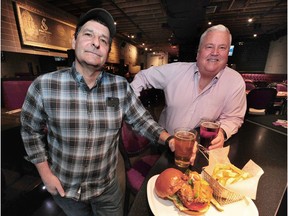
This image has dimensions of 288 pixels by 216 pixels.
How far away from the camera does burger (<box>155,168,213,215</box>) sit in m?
0.61

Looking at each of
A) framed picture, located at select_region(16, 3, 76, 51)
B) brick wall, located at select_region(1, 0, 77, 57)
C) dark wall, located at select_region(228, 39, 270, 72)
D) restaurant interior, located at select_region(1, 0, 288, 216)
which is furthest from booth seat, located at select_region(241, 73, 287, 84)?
brick wall, located at select_region(1, 0, 77, 57)

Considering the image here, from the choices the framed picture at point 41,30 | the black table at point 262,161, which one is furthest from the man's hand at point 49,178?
the framed picture at point 41,30

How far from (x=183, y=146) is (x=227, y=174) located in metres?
0.25

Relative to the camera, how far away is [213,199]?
2.23 feet

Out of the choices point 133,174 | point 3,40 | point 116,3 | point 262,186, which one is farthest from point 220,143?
point 116,3

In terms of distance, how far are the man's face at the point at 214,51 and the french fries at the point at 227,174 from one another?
1.00 metres

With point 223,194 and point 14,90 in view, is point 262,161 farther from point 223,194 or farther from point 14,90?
point 14,90

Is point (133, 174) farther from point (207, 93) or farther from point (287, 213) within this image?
point (287, 213)

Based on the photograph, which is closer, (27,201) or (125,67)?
(27,201)

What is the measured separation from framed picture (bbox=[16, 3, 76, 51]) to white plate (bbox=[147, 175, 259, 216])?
515 centimetres

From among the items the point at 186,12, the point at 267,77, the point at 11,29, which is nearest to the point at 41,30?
the point at 11,29

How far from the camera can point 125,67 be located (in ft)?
37.3

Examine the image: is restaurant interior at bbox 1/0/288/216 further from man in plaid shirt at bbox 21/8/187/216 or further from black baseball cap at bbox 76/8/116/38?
black baseball cap at bbox 76/8/116/38

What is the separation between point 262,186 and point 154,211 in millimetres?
557
